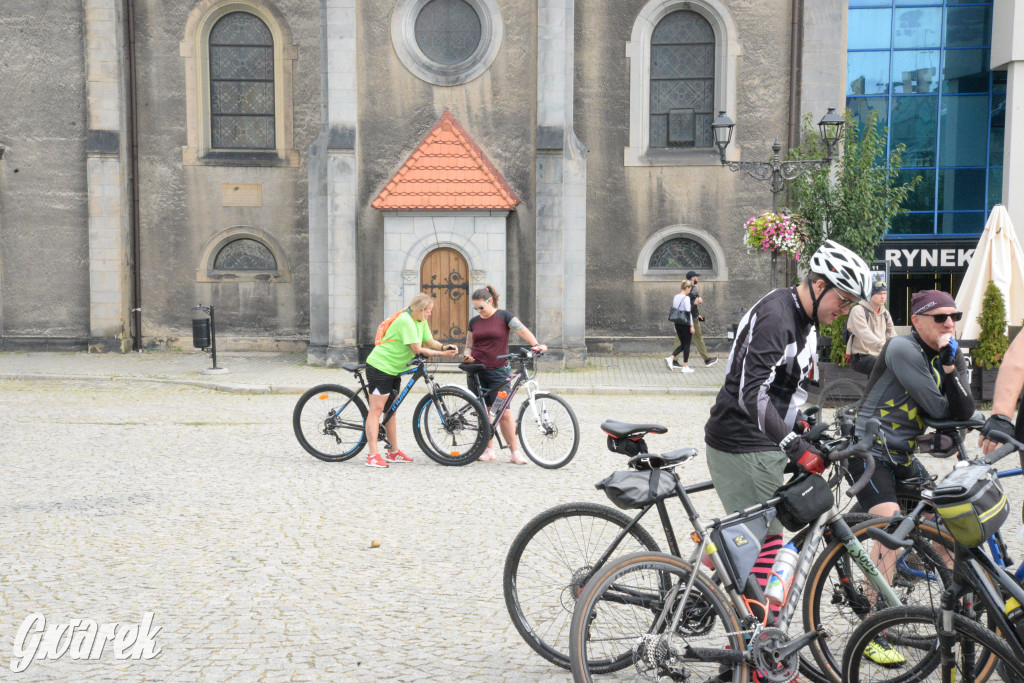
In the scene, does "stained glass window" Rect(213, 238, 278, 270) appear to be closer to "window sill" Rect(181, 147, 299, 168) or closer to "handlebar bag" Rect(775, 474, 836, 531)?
"window sill" Rect(181, 147, 299, 168)

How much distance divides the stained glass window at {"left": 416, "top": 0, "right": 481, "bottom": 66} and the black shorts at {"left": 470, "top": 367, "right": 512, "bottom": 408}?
35.1 feet

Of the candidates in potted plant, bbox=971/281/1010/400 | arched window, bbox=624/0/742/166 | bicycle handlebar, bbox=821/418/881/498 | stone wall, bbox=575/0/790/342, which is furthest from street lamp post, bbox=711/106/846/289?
bicycle handlebar, bbox=821/418/881/498

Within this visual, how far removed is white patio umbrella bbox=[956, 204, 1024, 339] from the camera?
13883mm

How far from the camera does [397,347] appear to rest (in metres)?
9.89

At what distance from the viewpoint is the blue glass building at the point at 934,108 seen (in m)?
25.1

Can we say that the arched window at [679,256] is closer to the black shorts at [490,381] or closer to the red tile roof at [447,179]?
the red tile roof at [447,179]

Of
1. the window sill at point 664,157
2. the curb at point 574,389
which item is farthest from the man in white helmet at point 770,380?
the window sill at point 664,157

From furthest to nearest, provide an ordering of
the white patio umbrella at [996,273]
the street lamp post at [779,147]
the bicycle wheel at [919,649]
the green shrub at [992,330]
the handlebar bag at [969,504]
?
1. the street lamp post at [779,147]
2. the white patio umbrella at [996,273]
3. the green shrub at [992,330]
4. the bicycle wheel at [919,649]
5. the handlebar bag at [969,504]

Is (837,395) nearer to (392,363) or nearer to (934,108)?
(392,363)

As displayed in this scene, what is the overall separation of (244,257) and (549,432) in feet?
42.9

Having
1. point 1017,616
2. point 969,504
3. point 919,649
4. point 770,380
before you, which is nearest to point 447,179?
point 770,380

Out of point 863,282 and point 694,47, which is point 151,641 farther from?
point 694,47

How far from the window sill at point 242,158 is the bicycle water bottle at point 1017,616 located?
1922 cm

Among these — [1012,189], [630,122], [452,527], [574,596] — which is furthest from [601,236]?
[574,596]
